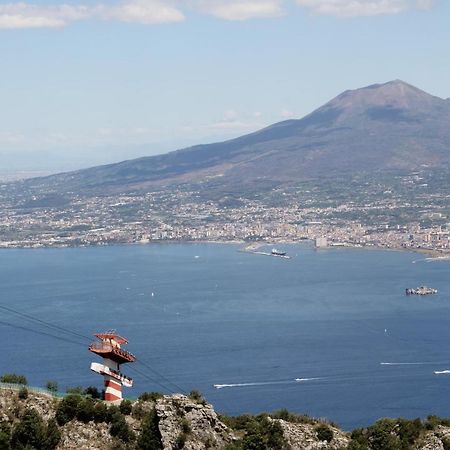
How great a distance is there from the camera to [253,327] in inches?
1442

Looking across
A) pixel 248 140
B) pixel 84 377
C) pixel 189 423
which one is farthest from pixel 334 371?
pixel 248 140

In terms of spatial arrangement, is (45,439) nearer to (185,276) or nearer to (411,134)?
(185,276)


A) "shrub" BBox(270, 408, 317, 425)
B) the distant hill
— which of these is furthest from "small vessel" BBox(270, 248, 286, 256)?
"shrub" BBox(270, 408, 317, 425)

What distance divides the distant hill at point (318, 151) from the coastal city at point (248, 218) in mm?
7243

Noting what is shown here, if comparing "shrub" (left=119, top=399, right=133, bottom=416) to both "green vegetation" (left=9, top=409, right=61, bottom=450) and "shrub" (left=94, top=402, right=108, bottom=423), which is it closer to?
"shrub" (left=94, top=402, right=108, bottom=423)

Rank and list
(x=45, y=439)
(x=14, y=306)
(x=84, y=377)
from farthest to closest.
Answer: (x=14, y=306) → (x=84, y=377) → (x=45, y=439)

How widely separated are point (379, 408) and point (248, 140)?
105m

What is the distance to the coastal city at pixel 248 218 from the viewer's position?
235 feet

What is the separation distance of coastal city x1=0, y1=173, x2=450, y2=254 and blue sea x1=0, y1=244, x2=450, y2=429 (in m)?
9.99

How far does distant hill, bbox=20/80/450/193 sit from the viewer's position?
350 feet

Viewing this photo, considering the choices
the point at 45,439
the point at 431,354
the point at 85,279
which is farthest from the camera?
the point at 85,279

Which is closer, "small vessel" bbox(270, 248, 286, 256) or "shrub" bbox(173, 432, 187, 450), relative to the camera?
"shrub" bbox(173, 432, 187, 450)

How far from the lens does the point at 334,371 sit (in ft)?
97.9

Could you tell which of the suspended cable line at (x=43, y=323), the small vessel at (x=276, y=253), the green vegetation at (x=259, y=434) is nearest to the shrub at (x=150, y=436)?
the green vegetation at (x=259, y=434)
